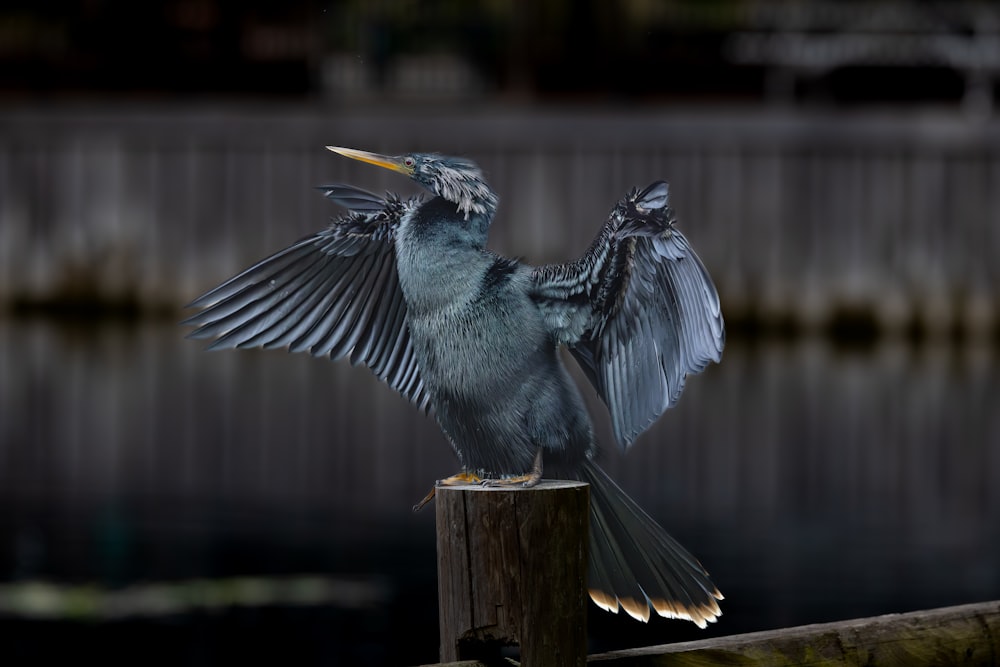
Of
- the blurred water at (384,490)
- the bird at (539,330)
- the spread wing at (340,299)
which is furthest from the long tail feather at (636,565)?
the blurred water at (384,490)

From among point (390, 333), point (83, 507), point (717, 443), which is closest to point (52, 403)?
point (83, 507)

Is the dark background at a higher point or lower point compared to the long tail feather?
higher

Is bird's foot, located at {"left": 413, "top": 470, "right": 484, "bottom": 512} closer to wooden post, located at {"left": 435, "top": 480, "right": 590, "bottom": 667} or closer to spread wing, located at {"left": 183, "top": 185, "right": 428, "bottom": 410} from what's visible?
wooden post, located at {"left": 435, "top": 480, "right": 590, "bottom": 667}

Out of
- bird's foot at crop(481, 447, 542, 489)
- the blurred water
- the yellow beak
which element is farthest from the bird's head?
the blurred water

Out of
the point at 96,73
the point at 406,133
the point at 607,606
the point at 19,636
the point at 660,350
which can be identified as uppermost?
the point at 96,73

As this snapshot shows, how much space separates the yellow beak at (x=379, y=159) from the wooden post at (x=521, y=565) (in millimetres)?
651

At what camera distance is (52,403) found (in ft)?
52.2

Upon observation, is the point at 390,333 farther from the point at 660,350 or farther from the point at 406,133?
the point at 406,133

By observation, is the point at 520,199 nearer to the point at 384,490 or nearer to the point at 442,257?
the point at 384,490

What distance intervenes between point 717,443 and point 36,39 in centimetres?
1123

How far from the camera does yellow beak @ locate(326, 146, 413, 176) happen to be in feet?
11.3

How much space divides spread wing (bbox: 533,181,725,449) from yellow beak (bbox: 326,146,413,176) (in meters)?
0.35

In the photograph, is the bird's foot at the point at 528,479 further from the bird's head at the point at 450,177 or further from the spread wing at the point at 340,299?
the bird's head at the point at 450,177

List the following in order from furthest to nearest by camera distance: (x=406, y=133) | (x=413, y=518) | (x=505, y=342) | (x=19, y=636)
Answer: (x=406, y=133), (x=413, y=518), (x=19, y=636), (x=505, y=342)
